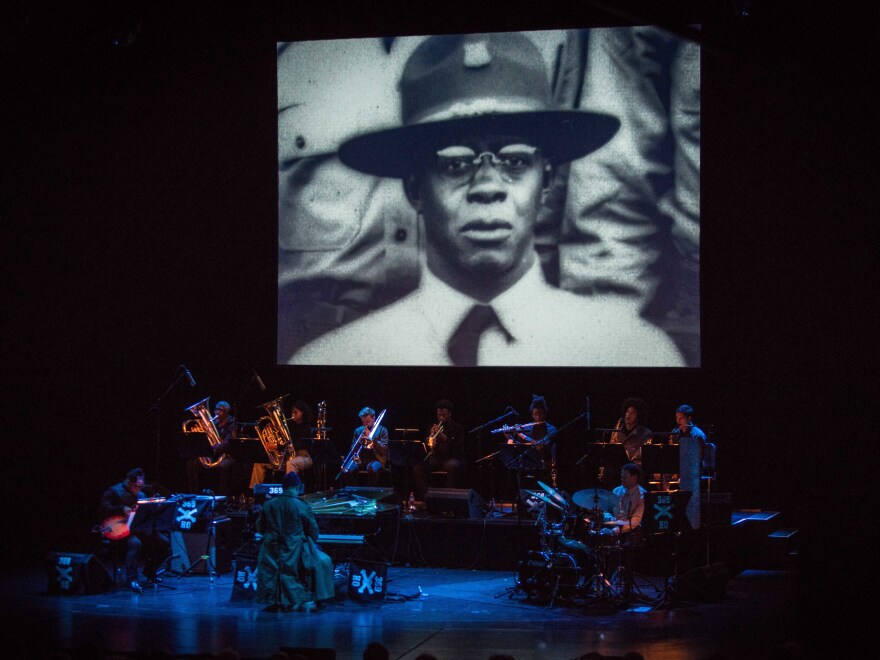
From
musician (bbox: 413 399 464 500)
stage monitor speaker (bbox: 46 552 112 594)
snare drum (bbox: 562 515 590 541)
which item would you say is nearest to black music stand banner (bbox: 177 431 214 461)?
stage monitor speaker (bbox: 46 552 112 594)

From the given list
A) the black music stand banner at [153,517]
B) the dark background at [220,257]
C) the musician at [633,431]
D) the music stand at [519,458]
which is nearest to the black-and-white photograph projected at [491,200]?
the dark background at [220,257]

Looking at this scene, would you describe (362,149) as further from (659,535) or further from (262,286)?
(659,535)

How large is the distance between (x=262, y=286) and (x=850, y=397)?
8249 millimetres

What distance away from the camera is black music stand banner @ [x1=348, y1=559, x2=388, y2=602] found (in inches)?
446

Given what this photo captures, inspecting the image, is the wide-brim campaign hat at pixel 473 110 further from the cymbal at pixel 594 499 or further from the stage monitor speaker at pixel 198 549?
the stage monitor speaker at pixel 198 549

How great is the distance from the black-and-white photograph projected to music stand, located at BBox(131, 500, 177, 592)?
→ 341 cm

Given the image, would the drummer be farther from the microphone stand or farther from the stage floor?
the microphone stand

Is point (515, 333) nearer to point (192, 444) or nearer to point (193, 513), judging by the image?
point (192, 444)

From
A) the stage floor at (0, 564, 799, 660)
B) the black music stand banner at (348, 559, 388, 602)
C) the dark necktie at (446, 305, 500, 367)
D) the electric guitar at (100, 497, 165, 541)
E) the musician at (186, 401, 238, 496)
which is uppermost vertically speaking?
the dark necktie at (446, 305, 500, 367)

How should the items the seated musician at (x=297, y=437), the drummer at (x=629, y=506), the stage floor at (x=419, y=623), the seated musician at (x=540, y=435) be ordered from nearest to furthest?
the stage floor at (x=419, y=623)
the drummer at (x=629, y=506)
the seated musician at (x=540, y=435)
the seated musician at (x=297, y=437)

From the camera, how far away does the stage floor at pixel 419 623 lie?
940 centimetres

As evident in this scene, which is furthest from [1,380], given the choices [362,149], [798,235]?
[798,235]

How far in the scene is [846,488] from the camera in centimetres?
1346

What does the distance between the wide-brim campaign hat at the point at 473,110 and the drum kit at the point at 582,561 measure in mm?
5147
